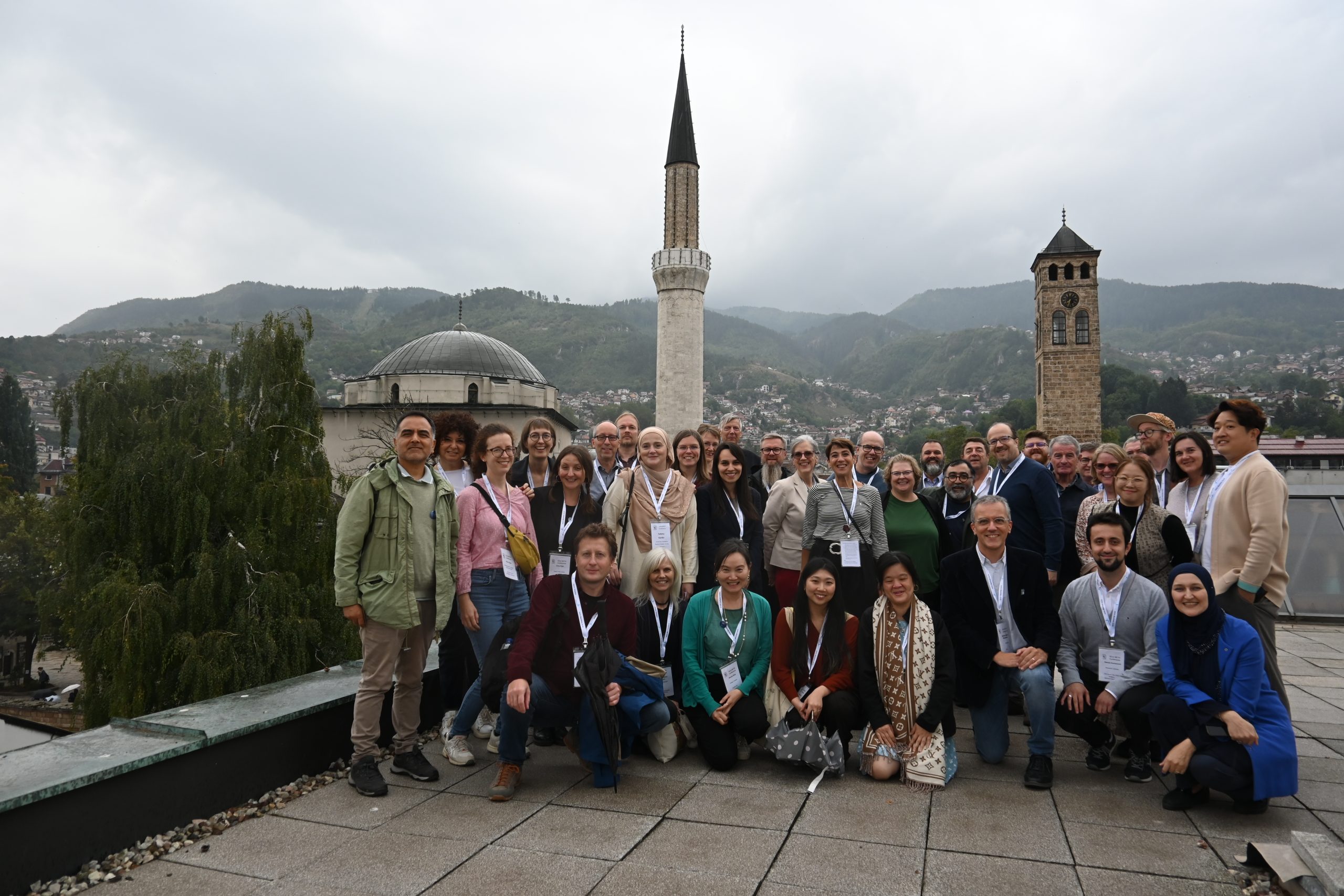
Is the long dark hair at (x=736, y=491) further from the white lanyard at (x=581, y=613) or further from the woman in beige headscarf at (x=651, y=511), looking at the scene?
the white lanyard at (x=581, y=613)

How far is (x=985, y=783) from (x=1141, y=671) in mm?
984

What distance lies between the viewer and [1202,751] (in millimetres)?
3639

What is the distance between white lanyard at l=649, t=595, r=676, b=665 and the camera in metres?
4.66

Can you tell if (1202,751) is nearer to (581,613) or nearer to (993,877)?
(993,877)

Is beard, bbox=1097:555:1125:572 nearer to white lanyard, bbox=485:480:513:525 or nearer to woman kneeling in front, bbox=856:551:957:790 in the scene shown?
woman kneeling in front, bbox=856:551:957:790

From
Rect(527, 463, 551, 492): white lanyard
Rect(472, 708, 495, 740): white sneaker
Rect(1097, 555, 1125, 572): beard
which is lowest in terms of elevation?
Rect(472, 708, 495, 740): white sneaker

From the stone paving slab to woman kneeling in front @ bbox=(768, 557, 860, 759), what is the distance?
104 cm

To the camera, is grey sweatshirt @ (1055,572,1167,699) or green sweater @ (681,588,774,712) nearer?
grey sweatshirt @ (1055,572,1167,699)

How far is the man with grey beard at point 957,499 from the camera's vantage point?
592 cm

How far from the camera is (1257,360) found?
5098 inches

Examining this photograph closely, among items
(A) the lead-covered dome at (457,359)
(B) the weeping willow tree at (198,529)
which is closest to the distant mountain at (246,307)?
(A) the lead-covered dome at (457,359)

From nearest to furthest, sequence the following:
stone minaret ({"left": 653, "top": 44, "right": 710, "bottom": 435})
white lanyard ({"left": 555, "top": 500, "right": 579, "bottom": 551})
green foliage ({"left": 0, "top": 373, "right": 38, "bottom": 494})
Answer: white lanyard ({"left": 555, "top": 500, "right": 579, "bottom": 551})
stone minaret ({"left": 653, "top": 44, "right": 710, "bottom": 435})
green foliage ({"left": 0, "top": 373, "right": 38, "bottom": 494})

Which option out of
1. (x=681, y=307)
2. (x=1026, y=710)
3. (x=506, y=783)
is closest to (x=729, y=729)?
(x=506, y=783)

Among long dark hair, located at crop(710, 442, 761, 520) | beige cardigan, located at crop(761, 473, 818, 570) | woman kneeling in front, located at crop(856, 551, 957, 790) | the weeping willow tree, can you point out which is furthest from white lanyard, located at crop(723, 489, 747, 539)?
the weeping willow tree
